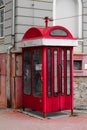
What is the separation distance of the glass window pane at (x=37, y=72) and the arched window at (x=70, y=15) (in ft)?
11.6

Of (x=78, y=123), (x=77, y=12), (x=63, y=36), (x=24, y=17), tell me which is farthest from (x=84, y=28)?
(x=78, y=123)

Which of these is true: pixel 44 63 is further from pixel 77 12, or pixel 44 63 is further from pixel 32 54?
pixel 77 12

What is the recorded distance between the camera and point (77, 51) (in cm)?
1531

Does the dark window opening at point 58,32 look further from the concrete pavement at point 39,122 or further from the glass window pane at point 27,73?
the concrete pavement at point 39,122

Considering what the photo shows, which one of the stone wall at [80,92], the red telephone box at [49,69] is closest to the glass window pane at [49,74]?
the red telephone box at [49,69]

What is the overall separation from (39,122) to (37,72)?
5.68 ft

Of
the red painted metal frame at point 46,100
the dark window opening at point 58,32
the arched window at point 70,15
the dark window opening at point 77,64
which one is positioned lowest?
the red painted metal frame at point 46,100

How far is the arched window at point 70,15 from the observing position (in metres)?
15.3

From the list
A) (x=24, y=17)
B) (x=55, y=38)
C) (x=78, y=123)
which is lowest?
(x=78, y=123)

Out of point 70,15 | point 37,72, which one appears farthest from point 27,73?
point 70,15

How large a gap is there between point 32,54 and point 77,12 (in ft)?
13.6

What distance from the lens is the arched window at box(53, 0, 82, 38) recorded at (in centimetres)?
1531

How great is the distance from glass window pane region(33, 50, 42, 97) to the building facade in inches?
62.5

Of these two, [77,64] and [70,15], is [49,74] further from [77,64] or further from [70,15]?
[70,15]
